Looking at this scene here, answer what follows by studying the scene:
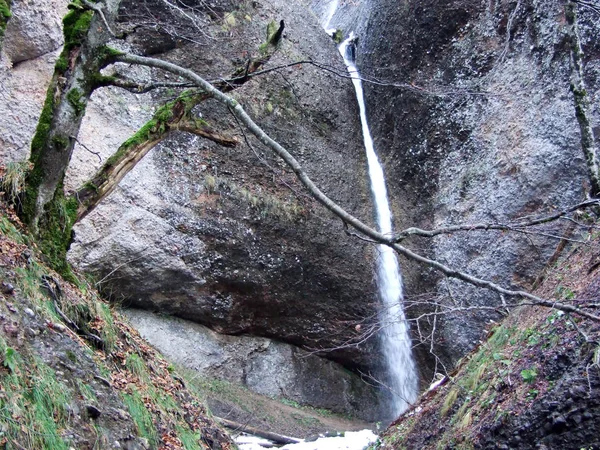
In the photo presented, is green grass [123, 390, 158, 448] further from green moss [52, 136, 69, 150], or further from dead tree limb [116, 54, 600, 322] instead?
green moss [52, 136, 69, 150]

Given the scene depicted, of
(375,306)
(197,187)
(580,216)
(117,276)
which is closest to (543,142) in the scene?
(580,216)

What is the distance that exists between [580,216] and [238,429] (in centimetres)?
531

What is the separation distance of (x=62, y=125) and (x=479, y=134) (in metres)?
7.60

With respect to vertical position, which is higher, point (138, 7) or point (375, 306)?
point (138, 7)

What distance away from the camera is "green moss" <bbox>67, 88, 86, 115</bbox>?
4656mm

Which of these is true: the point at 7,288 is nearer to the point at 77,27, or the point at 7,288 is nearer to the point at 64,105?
the point at 64,105

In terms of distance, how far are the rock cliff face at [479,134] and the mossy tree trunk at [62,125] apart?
4854mm

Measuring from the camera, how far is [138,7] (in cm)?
1066

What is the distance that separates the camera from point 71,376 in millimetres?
3564

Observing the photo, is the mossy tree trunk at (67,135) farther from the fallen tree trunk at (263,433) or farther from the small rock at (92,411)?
the fallen tree trunk at (263,433)

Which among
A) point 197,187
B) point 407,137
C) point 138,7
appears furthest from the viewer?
point 407,137

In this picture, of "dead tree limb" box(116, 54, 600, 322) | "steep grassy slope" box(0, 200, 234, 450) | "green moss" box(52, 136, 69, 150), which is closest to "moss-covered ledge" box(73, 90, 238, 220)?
"green moss" box(52, 136, 69, 150)

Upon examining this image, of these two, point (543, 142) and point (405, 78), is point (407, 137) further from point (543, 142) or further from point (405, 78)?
point (543, 142)

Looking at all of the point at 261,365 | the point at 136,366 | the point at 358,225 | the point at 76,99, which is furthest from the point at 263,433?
the point at 358,225
